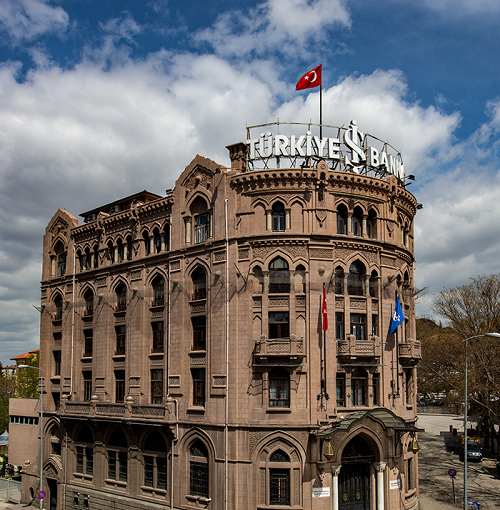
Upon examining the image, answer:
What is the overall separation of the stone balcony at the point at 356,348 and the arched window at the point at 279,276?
5.40 meters

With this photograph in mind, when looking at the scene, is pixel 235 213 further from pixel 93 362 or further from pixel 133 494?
pixel 133 494

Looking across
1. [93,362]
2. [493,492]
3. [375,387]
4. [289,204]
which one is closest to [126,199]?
[93,362]

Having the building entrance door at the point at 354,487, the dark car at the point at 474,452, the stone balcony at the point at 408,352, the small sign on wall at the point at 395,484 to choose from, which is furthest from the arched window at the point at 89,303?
the dark car at the point at 474,452

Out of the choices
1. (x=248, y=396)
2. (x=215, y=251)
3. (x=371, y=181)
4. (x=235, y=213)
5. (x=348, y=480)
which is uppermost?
(x=371, y=181)

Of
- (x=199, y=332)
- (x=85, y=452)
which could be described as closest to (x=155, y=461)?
(x=85, y=452)

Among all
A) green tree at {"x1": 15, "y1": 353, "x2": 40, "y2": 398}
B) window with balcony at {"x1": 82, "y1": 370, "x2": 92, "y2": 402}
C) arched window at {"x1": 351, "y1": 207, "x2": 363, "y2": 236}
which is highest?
arched window at {"x1": 351, "y1": 207, "x2": 363, "y2": 236}

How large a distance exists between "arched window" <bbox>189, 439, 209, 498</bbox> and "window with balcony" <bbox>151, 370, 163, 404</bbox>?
5367 millimetres

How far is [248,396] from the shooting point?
3534 cm

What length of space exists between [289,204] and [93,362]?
24349mm

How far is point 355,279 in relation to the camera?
38.3 m

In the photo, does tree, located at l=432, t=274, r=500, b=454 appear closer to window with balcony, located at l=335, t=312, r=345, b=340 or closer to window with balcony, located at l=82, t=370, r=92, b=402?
window with balcony, located at l=335, t=312, r=345, b=340

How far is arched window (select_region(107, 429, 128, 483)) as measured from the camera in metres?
43.2

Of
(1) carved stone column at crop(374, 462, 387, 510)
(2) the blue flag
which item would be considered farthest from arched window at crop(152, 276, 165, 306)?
(1) carved stone column at crop(374, 462, 387, 510)

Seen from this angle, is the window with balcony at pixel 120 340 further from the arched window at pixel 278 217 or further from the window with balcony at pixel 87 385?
the arched window at pixel 278 217
